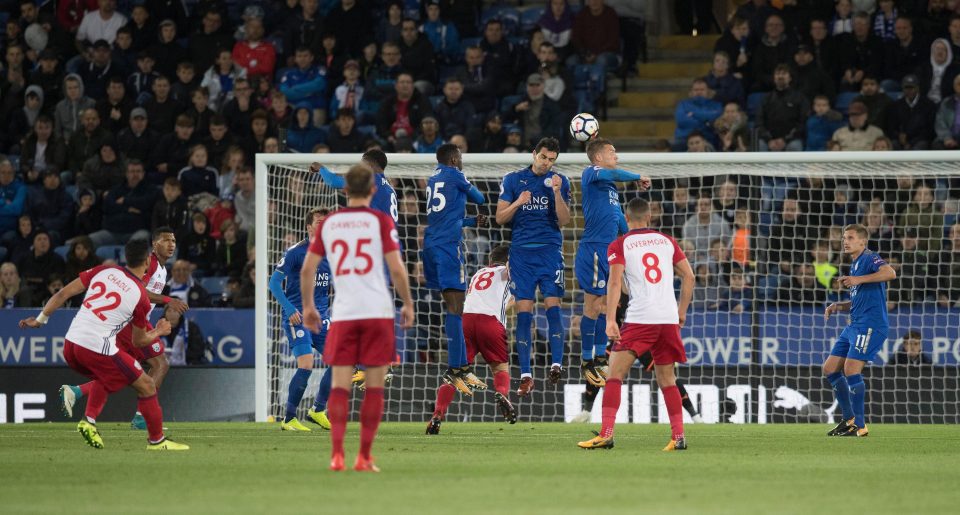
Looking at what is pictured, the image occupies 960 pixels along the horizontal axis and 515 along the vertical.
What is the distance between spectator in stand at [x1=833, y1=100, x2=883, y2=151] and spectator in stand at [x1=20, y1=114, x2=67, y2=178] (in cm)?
1166

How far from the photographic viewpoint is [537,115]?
816 inches

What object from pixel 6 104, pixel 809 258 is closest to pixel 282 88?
pixel 6 104

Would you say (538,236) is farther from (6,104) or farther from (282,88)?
(6,104)

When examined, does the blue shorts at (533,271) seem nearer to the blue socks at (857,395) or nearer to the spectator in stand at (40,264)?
the blue socks at (857,395)

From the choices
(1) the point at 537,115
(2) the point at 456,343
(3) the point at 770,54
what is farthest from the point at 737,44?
(2) the point at 456,343

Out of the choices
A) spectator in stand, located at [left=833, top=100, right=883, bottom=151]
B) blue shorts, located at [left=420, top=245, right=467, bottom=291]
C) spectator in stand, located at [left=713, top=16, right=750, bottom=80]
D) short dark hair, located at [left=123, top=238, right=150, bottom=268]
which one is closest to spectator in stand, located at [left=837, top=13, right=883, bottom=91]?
spectator in stand, located at [left=713, top=16, right=750, bottom=80]

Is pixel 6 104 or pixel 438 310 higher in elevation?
pixel 6 104

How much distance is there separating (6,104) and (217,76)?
349cm

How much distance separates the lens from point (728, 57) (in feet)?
69.6

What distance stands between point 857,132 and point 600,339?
7214mm

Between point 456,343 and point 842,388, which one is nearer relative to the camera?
point 456,343

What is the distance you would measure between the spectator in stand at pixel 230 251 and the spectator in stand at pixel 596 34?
6.14 m

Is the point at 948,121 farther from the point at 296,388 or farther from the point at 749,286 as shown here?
the point at 296,388

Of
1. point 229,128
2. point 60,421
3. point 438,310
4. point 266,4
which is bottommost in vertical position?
point 60,421
